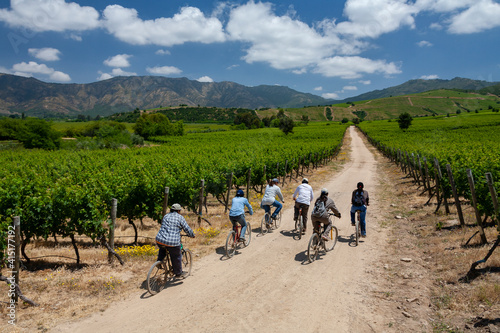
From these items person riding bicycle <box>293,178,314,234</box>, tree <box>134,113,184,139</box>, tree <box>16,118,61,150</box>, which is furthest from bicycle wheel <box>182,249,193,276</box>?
tree <box>134,113,184,139</box>

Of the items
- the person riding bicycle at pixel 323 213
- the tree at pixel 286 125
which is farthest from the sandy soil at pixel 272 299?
the tree at pixel 286 125

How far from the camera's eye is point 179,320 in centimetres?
548

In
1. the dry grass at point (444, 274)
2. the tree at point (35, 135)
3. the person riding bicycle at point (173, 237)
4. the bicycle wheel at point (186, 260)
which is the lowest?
the dry grass at point (444, 274)

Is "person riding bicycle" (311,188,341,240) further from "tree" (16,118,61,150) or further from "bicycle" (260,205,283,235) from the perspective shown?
"tree" (16,118,61,150)

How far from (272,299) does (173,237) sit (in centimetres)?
261

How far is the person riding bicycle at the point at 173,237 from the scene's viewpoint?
263 inches

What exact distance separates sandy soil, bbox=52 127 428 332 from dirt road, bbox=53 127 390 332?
2cm

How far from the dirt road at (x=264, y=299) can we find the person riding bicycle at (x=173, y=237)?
0.70 meters

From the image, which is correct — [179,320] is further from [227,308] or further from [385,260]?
[385,260]

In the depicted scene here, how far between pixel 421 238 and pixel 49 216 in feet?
38.4

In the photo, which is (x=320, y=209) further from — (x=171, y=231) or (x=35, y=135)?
(x=35, y=135)

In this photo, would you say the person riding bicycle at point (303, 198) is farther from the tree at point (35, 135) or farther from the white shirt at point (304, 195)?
the tree at point (35, 135)

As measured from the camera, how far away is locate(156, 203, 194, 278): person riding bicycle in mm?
6672

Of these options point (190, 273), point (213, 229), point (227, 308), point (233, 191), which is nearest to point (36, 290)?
point (190, 273)
